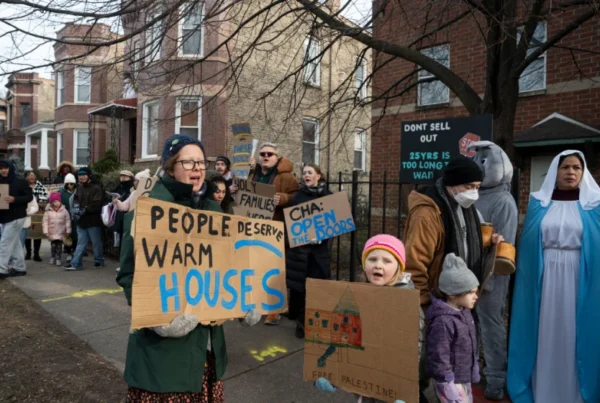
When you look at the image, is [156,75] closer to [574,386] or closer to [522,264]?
[522,264]

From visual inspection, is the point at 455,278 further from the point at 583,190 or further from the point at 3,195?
the point at 3,195

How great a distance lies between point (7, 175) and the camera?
23.1ft

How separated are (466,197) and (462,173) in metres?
0.15

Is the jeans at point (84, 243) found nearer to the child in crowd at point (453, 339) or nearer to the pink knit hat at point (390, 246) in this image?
the pink knit hat at point (390, 246)

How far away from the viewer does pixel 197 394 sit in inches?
88.4

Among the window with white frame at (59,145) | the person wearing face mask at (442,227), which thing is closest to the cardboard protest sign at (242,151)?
the person wearing face mask at (442,227)

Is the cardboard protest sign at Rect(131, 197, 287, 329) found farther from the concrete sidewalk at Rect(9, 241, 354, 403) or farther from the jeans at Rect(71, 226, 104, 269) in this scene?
the jeans at Rect(71, 226, 104, 269)

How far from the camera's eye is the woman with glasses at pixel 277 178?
489 cm

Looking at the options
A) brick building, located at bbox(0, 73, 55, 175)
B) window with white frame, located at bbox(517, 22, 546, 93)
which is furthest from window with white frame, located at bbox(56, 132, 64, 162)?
window with white frame, located at bbox(517, 22, 546, 93)

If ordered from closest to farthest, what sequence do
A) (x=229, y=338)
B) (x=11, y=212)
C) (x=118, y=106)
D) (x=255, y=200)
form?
(x=229, y=338), (x=255, y=200), (x=11, y=212), (x=118, y=106)

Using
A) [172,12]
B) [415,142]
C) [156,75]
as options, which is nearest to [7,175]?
[156,75]

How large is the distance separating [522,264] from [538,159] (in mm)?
6048

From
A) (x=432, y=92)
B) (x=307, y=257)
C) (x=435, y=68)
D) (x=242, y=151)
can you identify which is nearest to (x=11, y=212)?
(x=242, y=151)

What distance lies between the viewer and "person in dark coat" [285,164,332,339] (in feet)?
15.0
